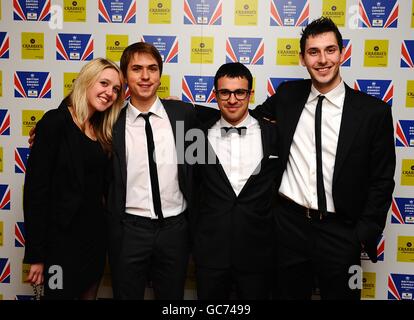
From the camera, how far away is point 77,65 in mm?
2453

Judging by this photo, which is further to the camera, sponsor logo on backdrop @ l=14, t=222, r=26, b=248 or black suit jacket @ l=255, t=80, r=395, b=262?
sponsor logo on backdrop @ l=14, t=222, r=26, b=248

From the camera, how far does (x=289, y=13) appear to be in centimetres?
237

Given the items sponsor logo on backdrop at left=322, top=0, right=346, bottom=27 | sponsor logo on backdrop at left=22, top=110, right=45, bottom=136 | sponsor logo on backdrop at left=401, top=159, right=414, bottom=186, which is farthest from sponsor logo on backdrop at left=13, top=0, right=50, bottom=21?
sponsor logo on backdrop at left=401, top=159, right=414, bottom=186

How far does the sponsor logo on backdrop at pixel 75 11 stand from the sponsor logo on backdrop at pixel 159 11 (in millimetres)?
397

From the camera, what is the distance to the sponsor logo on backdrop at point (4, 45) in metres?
2.46

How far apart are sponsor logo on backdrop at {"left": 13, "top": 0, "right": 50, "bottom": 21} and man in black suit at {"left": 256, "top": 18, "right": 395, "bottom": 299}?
1527 mm

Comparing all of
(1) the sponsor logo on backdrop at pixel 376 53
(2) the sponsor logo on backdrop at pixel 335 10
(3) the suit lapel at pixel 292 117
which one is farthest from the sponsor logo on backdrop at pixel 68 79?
(1) the sponsor logo on backdrop at pixel 376 53

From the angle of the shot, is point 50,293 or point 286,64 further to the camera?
point 286,64

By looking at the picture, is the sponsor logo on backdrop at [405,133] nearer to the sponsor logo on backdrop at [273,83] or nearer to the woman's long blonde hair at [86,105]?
the sponsor logo on backdrop at [273,83]

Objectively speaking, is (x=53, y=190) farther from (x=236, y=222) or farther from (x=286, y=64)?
(x=286, y=64)

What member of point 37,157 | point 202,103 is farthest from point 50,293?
point 202,103

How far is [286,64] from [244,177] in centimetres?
88

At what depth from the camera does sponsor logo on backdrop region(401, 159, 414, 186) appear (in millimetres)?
2398

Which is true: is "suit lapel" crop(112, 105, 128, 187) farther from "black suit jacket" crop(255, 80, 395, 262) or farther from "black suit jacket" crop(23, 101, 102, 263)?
"black suit jacket" crop(255, 80, 395, 262)
